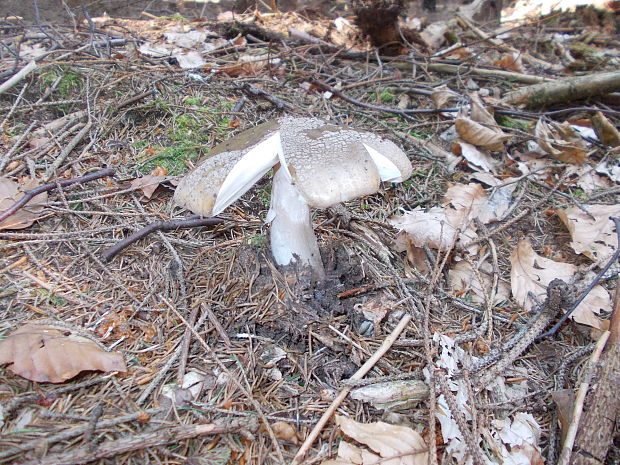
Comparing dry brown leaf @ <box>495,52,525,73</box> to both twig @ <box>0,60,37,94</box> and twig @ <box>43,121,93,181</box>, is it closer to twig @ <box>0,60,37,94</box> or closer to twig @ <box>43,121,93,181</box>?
twig @ <box>43,121,93,181</box>

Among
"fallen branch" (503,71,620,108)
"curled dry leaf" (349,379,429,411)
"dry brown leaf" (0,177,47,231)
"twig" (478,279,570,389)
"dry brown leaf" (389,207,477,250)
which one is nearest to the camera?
"curled dry leaf" (349,379,429,411)

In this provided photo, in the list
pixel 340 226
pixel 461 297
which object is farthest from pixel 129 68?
pixel 461 297

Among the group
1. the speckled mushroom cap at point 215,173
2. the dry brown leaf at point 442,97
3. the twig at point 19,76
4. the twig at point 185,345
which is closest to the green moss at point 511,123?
the dry brown leaf at point 442,97

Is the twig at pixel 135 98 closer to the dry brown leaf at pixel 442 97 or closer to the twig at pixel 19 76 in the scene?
the twig at pixel 19 76

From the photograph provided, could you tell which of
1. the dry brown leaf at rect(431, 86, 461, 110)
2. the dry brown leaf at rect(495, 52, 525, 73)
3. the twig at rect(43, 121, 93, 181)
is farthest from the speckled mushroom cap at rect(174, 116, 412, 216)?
the dry brown leaf at rect(495, 52, 525, 73)

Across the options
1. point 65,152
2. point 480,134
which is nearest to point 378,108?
point 480,134

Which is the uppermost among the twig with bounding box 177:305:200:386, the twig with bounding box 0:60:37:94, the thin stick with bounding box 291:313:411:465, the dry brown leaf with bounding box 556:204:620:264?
the twig with bounding box 0:60:37:94

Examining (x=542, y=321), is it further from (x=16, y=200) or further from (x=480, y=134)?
(x=16, y=200)
